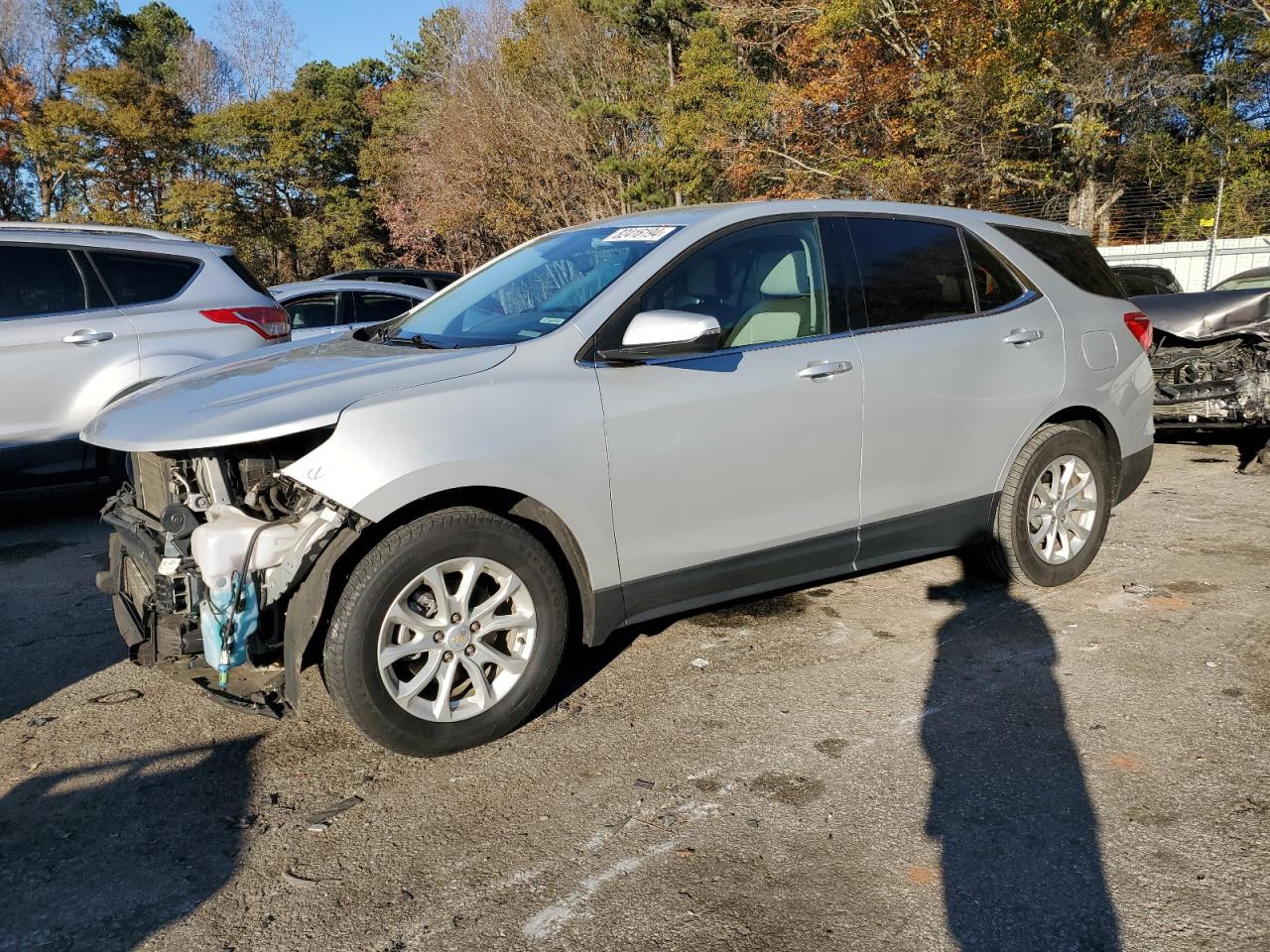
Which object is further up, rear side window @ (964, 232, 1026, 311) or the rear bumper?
rear side window @ (964, 232, 1026, 311)

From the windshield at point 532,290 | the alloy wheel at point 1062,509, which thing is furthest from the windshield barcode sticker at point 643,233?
the alloy wheel at point 1062,509

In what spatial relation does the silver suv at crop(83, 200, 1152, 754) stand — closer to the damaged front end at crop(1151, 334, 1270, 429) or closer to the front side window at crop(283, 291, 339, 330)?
the damaged front end at crop(1151, 334, 1270, 429)

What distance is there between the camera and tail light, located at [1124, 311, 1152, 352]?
5066 mm

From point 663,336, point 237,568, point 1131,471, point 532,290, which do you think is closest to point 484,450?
point 663,336

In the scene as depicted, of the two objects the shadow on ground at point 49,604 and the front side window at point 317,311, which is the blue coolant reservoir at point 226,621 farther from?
the front side window at point 317,311

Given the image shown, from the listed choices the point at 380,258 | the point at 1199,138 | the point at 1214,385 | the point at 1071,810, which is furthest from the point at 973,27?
the point at 380,258

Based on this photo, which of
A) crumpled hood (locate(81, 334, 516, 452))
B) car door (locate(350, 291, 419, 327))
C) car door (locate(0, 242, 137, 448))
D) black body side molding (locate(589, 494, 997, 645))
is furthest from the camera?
car door (locate(350, 291, 419, 327))

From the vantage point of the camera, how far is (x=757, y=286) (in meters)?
3.98

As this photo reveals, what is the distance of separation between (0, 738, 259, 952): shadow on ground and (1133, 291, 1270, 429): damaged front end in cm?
714

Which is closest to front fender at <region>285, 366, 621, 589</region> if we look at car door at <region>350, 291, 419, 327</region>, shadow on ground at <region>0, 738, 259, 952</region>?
shadow on ground at <region>0, 738, 259, 952</region>

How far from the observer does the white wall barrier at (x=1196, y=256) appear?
19750 millimetres

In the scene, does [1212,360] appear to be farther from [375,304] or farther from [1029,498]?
[375,304]

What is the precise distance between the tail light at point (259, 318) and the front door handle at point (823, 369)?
453 cm

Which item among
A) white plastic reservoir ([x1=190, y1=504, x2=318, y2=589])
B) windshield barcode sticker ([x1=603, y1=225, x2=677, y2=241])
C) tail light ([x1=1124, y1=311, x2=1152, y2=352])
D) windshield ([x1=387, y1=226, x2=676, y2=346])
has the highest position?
windshield barcode sticker ([x1=603, y1=225, x2=677, y2=241])
